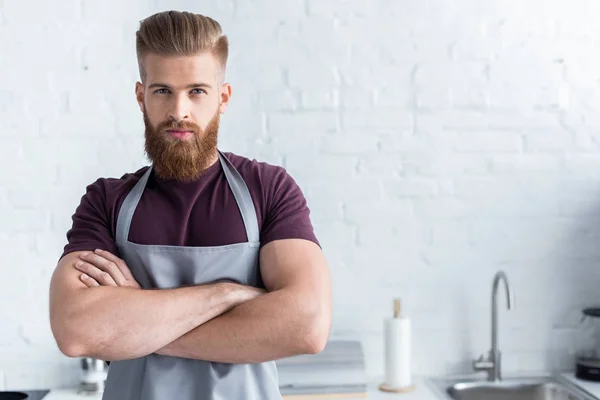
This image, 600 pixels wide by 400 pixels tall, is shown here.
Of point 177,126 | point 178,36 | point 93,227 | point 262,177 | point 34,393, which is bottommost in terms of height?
point 34,393

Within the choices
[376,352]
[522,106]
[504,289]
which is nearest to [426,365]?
[376,352]

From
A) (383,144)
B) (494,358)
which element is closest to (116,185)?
(383,144)

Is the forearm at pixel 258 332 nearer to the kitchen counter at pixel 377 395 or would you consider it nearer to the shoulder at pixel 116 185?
the shoulder at pixel 116 185

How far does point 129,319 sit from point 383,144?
1.40 meters

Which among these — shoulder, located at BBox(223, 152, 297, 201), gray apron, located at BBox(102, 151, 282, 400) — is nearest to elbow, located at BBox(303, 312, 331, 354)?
gray apron, located at BBox(102, 151, 282, 400)

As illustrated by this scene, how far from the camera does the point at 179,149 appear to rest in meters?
1.58

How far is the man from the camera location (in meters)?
1.52

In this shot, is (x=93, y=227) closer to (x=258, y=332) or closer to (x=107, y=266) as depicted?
(x=107, y=266)

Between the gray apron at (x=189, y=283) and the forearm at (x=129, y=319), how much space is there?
0.07 meters

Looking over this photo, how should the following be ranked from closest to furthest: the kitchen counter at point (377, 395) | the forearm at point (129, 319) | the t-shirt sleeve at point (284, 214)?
1. the forearm at point (129, 319)
2. the t-shirt sleeve at point (284, 214)
3. the kitchen counter at point (377, 395)

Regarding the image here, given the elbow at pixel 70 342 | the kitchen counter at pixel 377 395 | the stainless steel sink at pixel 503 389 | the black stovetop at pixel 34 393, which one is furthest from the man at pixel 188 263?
the stainless steel sink at pixel 503 389

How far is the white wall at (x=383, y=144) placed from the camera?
8.64ft

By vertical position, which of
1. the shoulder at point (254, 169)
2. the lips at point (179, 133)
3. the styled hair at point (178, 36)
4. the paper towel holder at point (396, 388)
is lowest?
the paper towel holder at point (396, 388)

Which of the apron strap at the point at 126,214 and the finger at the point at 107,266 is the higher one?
the apron strap at the point at 126,214
